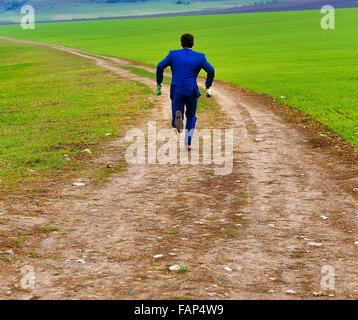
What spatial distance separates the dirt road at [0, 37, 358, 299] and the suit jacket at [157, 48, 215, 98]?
2002 mm

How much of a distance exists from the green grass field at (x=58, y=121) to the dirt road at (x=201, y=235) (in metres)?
1.76

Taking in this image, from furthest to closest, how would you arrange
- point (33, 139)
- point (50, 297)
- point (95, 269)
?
point (33, 139) → point (95, 269) → point (50, 297)

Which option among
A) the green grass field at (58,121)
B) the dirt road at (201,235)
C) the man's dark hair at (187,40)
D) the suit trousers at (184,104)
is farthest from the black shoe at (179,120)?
the green grass field at (58,121)

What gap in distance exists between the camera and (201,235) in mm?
7988

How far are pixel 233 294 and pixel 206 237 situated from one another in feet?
6.64

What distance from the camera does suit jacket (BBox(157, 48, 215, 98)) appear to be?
12758 millimetres

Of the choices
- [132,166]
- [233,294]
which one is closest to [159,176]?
[132,166]

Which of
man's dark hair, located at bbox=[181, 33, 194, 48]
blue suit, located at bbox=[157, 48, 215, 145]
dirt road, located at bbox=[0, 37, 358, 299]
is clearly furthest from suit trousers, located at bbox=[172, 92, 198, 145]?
dirt road, located at bbox=[0, 37, 358, 299]

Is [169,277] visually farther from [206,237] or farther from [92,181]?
[92,181]


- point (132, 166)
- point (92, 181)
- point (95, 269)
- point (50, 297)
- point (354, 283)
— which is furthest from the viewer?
point (132, 166)

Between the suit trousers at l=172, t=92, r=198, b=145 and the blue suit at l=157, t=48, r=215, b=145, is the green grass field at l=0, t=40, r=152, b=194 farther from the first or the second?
the blue suit at l=157, t=48, r=215, b=145

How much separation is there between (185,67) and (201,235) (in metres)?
5.89

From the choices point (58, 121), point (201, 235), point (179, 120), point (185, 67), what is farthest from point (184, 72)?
point (58, 121)

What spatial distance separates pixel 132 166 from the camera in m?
12.8
